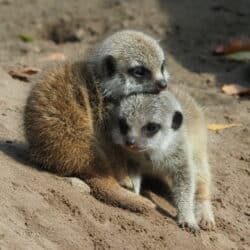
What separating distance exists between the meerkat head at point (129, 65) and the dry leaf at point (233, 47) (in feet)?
9.53

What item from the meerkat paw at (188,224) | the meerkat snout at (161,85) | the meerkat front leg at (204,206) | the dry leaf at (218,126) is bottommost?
the dry leaf at (218,126)

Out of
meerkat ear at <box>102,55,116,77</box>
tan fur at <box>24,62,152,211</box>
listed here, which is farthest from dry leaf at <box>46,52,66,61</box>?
tan fur at <box>24,62,152,211</box>

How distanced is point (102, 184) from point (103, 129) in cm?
32

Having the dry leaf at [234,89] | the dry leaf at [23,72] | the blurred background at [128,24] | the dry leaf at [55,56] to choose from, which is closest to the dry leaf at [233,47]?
the blurred background at [128,24]

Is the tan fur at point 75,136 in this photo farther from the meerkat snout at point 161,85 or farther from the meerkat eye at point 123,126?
the meerkat snout at point 161,85

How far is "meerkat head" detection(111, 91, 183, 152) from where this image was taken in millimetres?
4246

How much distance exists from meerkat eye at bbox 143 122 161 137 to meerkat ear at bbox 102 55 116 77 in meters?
0.40

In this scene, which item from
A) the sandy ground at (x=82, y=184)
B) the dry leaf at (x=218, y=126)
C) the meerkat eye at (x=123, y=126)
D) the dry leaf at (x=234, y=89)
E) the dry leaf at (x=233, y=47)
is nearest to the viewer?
the sandy ground at (x=82, y=184)

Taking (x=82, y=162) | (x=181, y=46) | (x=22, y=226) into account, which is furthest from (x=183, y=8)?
(x=22, y=226)

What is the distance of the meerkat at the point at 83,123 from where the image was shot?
419cm

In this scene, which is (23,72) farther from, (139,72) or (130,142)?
(130,142)

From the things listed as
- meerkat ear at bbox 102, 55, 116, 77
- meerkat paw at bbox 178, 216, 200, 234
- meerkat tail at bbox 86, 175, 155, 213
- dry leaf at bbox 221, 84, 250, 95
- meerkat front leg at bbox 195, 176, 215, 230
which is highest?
meerkat ear at bbox 102, 55, 116, 77

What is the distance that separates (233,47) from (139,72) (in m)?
3.26

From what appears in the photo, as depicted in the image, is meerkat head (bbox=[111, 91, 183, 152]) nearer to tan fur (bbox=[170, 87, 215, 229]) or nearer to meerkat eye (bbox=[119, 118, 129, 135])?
meerkat eye (bbox=[119, 118, 129, 135])
